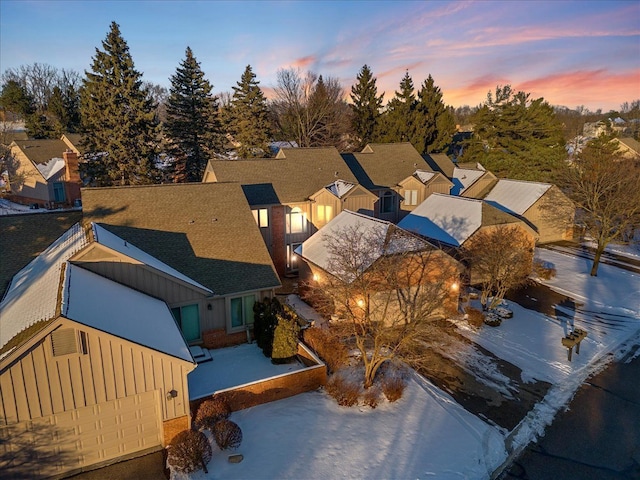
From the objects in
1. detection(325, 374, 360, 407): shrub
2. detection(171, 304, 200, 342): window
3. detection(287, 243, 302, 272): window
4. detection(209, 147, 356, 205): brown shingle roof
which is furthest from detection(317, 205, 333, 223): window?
detection(325, 374, 360, 407): shrub

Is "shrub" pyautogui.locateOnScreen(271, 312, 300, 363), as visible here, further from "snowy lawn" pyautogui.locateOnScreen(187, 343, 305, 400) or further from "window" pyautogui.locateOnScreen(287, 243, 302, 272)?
"window" pyautogui.locateOnScreen(287, 243, 302, 272)

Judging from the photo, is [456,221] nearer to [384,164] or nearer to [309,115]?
[384,164]

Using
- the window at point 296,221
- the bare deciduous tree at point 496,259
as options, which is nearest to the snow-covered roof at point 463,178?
the bare deciduous tree at point 496,259

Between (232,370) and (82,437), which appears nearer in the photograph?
(82,437)

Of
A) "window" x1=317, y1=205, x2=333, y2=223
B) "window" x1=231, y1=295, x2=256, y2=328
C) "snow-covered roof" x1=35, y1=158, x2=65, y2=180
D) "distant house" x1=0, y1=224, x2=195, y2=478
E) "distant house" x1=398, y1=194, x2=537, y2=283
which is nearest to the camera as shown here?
"distant house" x1=0, y1=224, x2=195, y2=478

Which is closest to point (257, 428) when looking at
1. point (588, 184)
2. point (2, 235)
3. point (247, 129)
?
point (2, 235)

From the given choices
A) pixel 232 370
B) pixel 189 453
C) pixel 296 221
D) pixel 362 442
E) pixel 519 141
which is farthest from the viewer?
pixel 519 141

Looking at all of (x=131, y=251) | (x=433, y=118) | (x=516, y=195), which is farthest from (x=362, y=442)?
(x=433, y=118)
